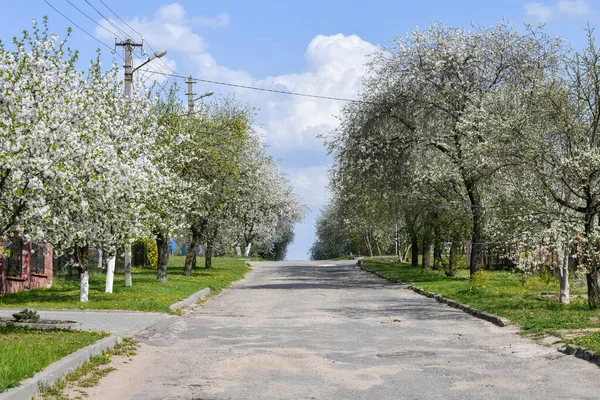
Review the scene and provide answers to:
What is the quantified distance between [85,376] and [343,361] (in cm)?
365

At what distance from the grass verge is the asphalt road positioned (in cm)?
20

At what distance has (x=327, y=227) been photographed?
97375 mm

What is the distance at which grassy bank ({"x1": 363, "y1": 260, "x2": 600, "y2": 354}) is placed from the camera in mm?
15688

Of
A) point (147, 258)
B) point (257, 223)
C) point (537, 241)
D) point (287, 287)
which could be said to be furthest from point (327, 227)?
point (537, 241)

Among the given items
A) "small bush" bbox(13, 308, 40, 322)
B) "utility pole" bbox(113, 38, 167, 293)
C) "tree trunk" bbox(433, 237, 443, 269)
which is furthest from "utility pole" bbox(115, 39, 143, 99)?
"tree trunk" bbox(433, 237, 443, 269)

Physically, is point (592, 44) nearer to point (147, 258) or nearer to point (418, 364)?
point (418, 364)

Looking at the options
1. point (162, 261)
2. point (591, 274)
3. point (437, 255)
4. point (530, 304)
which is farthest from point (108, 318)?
point (437, 255)

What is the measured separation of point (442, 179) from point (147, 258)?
887 inches

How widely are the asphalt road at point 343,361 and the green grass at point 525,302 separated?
0.80 m

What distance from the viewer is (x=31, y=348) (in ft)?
37.8

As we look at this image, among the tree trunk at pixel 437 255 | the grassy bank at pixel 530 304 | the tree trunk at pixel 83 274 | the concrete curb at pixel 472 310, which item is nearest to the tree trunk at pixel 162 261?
the tree trunk at pixel 83 274

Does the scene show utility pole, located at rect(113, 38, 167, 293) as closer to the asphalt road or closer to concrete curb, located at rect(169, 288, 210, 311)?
concrete curb, located at rect(169, 288, 210, 311)

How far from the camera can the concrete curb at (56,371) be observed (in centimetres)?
834

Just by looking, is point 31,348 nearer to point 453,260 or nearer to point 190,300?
point 190,300
